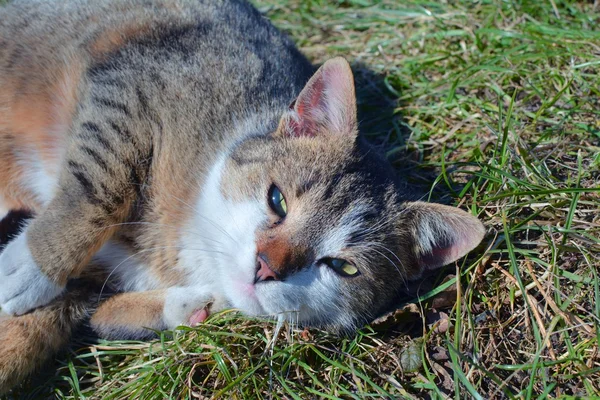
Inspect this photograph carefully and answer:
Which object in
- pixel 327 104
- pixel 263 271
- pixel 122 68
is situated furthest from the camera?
pixel 122 68

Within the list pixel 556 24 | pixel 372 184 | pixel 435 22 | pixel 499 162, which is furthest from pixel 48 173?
pixel 556 24

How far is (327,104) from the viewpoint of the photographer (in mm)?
2996

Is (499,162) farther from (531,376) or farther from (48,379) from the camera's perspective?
(48,379)

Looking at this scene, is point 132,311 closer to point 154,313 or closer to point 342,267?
point 154,313

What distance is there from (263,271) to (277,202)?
40 centimetres

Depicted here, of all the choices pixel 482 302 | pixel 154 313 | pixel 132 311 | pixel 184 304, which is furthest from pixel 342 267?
pixel 132 311

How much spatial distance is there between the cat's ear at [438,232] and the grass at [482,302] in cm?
12

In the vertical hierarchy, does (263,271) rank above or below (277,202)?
below

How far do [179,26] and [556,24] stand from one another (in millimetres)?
2610

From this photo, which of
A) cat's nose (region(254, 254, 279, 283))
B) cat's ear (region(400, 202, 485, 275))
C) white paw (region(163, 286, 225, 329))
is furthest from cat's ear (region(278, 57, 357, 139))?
white paw (region(163, 286, 225, 329))

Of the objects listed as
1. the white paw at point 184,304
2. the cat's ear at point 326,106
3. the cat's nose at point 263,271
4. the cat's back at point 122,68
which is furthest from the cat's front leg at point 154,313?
the cat's ear at point 326,106

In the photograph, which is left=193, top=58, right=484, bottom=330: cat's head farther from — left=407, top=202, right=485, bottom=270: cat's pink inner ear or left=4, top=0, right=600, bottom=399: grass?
left=4, top=0, right=600, bottom=399: grass

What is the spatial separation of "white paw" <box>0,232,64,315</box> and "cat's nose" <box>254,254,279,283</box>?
1023 millimetres

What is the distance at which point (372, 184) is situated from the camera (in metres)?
2.93
